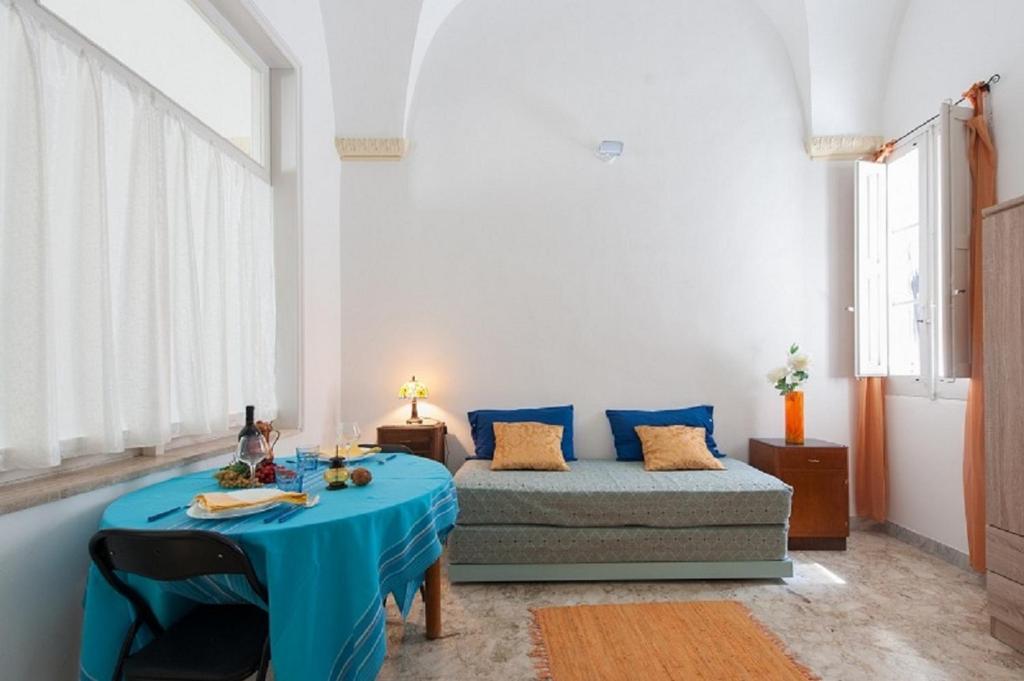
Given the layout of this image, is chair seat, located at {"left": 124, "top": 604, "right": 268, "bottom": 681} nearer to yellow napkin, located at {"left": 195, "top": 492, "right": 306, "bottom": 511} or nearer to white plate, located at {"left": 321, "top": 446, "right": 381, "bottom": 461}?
yellow napkin, located at {"left": 195, "top": 492, "right": 306, "bottom": 511}

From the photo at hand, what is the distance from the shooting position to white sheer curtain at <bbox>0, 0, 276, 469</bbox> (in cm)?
176

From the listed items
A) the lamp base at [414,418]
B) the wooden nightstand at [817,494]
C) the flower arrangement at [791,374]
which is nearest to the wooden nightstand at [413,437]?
the lamp base at [414,418]

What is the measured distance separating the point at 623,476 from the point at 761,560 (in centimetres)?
92

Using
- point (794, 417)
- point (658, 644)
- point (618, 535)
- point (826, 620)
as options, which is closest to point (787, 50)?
point (794, 417)

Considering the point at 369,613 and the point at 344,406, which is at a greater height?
the point at 344,406

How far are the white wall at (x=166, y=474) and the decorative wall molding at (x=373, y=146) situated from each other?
14cm

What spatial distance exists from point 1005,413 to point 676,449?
1.79 m

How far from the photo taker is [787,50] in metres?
4.59

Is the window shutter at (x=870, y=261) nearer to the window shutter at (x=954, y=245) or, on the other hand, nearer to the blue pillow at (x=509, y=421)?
the window shutter at (x=954, y=245)

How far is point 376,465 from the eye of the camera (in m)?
2.51

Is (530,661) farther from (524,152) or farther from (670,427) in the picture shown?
(524,152)

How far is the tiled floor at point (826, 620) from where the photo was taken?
2.46m

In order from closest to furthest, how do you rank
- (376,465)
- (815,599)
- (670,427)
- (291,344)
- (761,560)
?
(376,465), (815,599), (761,560), (291,344), (670,427)

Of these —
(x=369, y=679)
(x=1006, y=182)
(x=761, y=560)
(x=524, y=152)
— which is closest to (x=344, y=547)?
(x=369, y=679)
